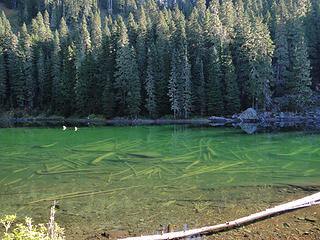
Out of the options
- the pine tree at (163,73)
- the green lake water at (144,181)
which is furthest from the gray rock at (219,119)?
the green lake water at (144,181)

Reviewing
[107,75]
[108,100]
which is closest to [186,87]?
[108,100]

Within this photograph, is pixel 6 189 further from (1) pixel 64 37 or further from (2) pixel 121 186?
(1) pixel 64 37

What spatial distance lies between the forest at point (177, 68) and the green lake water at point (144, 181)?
27.1 meters

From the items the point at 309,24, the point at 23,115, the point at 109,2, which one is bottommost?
the point at 23,115

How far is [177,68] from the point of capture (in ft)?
145

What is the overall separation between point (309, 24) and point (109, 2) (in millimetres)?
83382

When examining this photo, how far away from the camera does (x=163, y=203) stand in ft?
26.8

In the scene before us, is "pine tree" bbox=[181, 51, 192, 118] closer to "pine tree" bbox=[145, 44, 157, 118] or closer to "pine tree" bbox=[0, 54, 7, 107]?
"pine tree" bbox=[145, 44, 157, 118]

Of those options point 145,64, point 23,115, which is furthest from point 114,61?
point 23,115

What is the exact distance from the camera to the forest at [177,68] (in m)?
42.7

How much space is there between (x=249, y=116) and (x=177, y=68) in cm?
1394

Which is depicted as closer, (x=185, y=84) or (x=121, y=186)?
(x=121, y=186)

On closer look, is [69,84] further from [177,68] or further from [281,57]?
[281,57]

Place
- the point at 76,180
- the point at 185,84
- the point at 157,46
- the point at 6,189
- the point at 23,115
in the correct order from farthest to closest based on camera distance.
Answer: the point at 23,115, the point at 157,46, the point at 185,84, the point at 76,180, the point at 6,189
